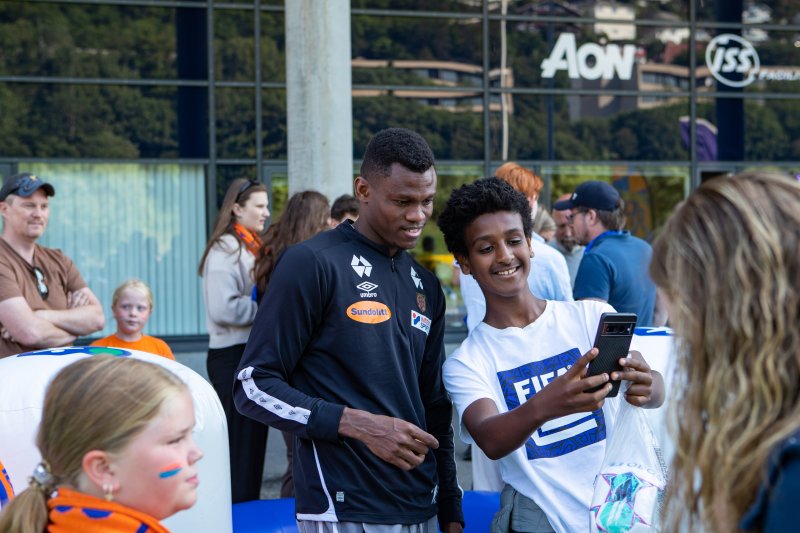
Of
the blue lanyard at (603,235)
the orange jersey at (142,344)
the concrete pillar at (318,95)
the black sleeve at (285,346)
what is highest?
the concrete pillar at (318,95)

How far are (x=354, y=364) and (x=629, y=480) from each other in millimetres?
881

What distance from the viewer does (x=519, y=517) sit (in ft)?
10.8

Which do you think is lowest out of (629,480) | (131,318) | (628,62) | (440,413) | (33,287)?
(629,480)

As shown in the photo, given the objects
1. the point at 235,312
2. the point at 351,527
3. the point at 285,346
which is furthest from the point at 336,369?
the point at 235,312

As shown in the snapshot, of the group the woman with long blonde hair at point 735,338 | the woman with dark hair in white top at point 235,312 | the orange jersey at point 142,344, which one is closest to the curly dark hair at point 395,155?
the woman with long blonde hair at point 735,338

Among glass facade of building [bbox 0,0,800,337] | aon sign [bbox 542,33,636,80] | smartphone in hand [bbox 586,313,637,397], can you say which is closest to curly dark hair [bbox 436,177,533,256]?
smartphone in hand [bbox 586,313,637,397]

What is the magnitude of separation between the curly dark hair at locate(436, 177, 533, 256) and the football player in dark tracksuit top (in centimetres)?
14

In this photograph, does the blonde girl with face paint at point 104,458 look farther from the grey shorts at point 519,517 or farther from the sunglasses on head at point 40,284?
the sunglasses on head at point 40,284

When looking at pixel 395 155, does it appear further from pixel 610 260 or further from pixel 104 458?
pixel 610 260

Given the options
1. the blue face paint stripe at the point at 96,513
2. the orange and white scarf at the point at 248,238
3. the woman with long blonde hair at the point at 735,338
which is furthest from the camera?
the orange and white scarf at the point at 248,238

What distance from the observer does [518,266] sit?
343 centimetres

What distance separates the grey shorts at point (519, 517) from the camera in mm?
3244

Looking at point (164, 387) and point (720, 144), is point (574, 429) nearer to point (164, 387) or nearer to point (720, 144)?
point (164, 387)

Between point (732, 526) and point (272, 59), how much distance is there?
999 cm
